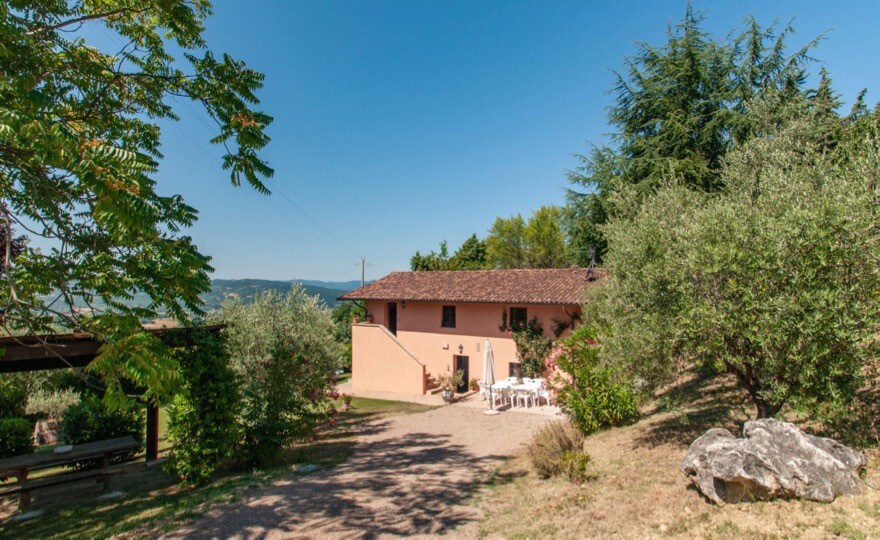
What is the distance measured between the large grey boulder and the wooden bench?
11814 mm

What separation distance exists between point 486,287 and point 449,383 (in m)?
5.41

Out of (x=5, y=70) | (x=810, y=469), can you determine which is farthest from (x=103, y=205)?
(x=810, y=469)

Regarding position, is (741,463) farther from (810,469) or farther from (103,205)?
(103,205)

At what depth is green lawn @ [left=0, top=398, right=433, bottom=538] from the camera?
749 cm

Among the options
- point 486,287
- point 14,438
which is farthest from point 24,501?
point 486,287

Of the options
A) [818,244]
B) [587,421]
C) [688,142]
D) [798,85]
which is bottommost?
[587,421]

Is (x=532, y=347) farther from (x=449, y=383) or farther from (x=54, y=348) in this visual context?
(x=54, y=348)

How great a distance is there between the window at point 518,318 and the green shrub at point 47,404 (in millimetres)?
18371

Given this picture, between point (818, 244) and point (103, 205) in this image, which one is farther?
point (818, 244)

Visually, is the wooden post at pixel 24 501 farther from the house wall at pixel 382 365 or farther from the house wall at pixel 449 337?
the house wall at pixel 449 337

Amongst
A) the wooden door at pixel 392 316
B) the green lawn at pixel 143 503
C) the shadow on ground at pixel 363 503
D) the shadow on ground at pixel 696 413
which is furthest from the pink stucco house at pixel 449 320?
Answer: the shadow on ground at pixel 363 503

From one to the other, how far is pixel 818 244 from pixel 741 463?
3165mm

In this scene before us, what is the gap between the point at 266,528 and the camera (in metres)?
7.00

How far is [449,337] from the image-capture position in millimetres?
23812
